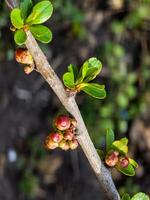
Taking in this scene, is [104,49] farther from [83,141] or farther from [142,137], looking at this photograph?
[83,141]

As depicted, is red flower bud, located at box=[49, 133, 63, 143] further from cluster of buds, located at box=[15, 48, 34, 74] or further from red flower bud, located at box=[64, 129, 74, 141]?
cluster of buds, located at box=[15, 48, 34, 74]

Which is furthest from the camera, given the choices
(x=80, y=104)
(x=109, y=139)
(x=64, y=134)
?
(x=80, y=104)

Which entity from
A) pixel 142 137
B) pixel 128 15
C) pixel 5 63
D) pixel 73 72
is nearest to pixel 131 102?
pixel 142 137

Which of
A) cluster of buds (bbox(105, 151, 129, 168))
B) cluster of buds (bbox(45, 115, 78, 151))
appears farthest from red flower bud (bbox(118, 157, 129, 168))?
cluster of buds (bbox(45, 115, 78, 151))

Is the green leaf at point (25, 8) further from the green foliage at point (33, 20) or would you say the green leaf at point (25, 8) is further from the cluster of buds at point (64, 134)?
the cluster of buds at point (64, 134)

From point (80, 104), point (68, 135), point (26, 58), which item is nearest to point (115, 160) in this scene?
point (68, 135)

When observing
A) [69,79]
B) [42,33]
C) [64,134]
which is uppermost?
[42,33]

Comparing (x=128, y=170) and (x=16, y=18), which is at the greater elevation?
(x=16, y=18)

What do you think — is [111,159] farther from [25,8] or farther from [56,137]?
[25,8]
